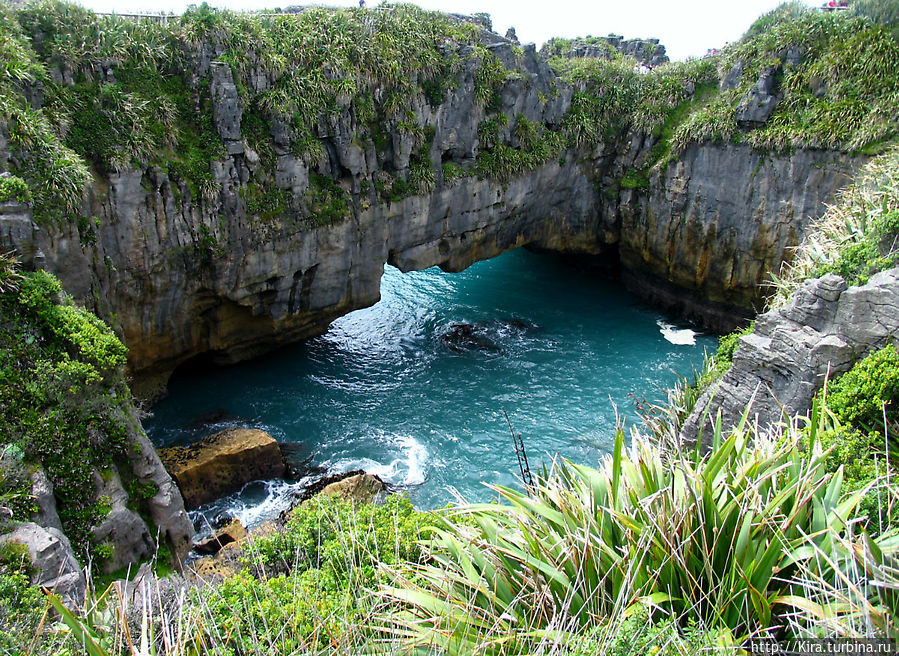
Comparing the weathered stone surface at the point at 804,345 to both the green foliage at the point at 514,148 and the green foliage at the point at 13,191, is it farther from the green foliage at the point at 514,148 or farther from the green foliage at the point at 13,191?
the green foliage at the point at 514,148

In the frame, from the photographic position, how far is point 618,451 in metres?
6.88

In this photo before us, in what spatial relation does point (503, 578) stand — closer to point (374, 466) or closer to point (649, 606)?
point (649, 606)

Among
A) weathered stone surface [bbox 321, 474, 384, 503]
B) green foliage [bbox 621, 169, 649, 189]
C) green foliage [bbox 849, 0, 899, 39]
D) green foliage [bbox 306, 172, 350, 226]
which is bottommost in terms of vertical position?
weathered stone surface [bbox 321, 474, 384, 503]

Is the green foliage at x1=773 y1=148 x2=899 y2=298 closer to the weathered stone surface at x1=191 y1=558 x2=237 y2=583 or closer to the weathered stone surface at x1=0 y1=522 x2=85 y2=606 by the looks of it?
the weathered stone surface at x1=191 y1=558 x2=237 y2=583

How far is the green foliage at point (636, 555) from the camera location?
232 inches

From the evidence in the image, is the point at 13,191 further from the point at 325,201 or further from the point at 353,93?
the point at 353,93

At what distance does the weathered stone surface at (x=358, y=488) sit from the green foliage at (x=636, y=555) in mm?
8084

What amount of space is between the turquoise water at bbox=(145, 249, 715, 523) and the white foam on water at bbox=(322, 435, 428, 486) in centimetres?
5

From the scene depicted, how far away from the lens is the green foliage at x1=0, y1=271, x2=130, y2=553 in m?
10.2

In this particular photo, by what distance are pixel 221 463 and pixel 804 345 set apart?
13509 millimetres

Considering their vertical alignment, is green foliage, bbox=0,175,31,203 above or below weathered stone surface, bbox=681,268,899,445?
above

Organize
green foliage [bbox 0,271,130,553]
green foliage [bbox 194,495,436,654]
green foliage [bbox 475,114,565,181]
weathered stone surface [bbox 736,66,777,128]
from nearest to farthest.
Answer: green foliage [bbox 194,495,436,654] < green foliage [bbox 0,271,130,553] < weathered stone surface [bbox 736,66,777,128] < green foliage [bbox 475,114,565,181]

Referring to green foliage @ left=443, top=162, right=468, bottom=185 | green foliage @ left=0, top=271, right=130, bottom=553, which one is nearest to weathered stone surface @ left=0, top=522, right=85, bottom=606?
green foliage @ left=0, top=271, right=130, bottom=553

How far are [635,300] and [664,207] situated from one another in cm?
448
